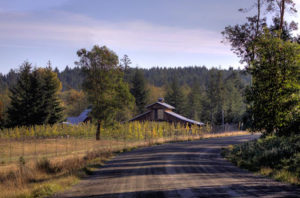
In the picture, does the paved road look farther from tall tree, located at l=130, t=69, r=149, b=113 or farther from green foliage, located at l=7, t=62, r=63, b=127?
tall tree, located at l=130, t=69, r=149, b=113

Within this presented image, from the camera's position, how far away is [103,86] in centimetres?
4288

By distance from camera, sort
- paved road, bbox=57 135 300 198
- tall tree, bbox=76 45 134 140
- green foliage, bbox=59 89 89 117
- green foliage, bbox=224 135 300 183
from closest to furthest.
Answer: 1. paved road, bbox=57 135 300 198
2. green foliage, bbox=224 135 300 183
3. tall tree, bbox=76 45 134 140
4. green foliage, bbox=59 89 89 117

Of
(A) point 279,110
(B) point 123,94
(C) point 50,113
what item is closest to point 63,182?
(A) point 279,110

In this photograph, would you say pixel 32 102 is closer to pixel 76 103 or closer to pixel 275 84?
pixel 275 84

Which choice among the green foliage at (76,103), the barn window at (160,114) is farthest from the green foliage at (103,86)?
the green foliage at (76,103)

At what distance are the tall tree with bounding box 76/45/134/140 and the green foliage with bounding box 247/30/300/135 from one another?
26.8m

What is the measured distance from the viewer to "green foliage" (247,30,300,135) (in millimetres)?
16344

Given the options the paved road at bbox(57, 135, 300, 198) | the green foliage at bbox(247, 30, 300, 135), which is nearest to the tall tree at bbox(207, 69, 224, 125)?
the green foliage at bbox(247, 30, 300, 135)

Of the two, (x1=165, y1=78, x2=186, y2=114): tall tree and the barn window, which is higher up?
(x1=165, y1=78, x2=186, y2=114): tall tree

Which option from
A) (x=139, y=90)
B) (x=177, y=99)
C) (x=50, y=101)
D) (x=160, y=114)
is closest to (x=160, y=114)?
(x=160, y=114)

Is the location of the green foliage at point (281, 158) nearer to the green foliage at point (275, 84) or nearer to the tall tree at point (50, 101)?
the green foliage at point (275, 84)

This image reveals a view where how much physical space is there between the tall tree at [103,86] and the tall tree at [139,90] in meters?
47.3

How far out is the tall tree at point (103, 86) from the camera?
4222 cm

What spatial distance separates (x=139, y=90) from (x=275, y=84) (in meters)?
76.1
